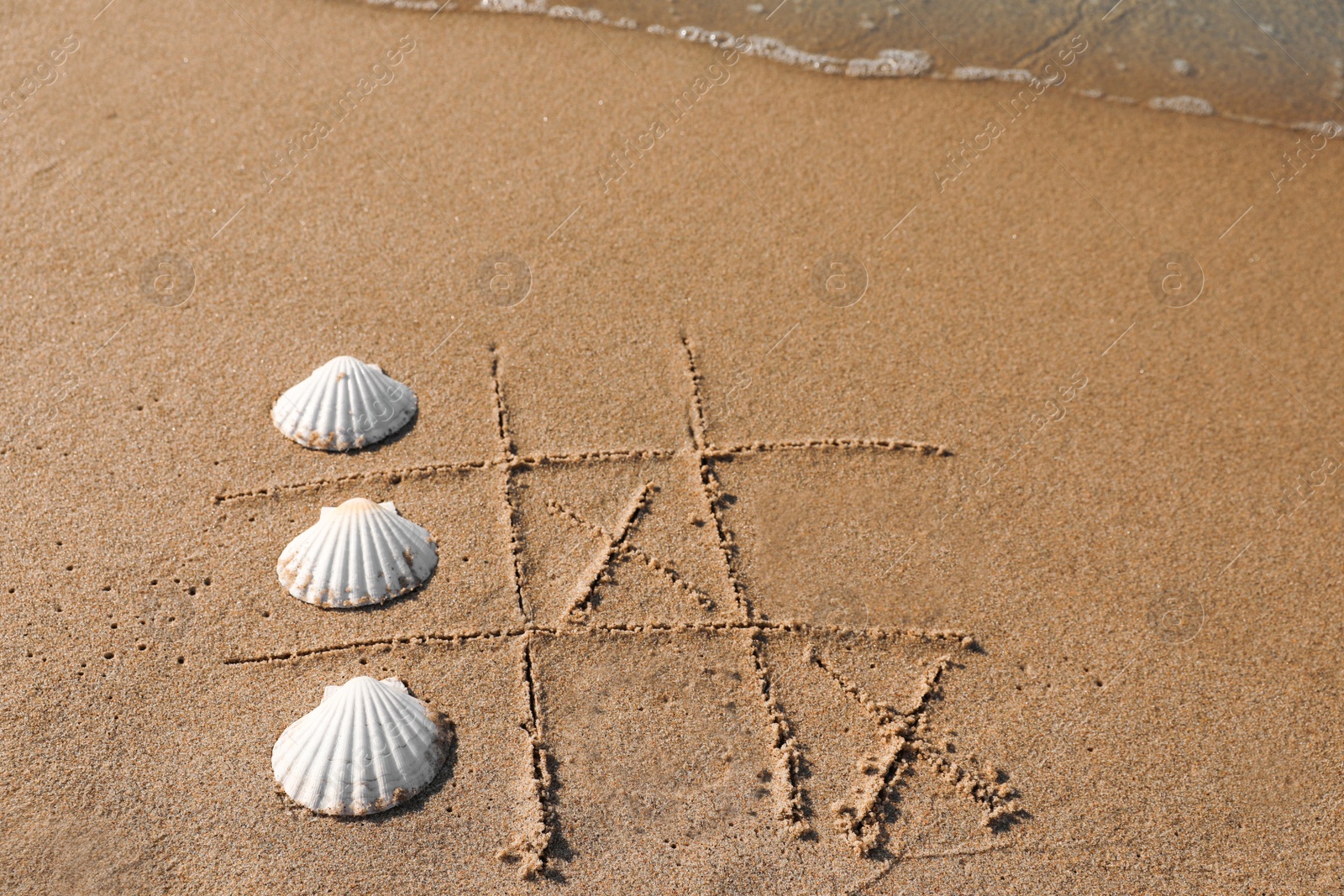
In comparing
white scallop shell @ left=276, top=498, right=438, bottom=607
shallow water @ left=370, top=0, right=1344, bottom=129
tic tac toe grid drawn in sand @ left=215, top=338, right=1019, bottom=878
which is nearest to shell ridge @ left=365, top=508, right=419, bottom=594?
white scallop shell @ left=276, top=498, right=438, bottom=607

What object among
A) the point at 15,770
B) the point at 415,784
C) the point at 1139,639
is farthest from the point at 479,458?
the point at 1139,639

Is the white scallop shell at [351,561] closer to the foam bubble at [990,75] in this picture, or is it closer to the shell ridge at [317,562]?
the shell ridge at [317,562]

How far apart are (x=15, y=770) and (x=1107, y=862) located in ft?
17.0

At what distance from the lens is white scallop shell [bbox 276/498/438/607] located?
5672mm

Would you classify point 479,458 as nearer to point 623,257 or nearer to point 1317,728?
point 623,257

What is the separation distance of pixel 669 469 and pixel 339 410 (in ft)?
6.63

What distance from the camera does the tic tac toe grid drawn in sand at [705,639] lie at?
5094mm

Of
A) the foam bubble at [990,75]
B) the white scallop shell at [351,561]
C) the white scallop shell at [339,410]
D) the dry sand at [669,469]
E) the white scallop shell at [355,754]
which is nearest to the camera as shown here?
the white scallop shell at [355,754]

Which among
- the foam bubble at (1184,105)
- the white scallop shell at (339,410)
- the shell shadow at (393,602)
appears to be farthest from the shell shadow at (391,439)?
the foam bubble at (1184,105)

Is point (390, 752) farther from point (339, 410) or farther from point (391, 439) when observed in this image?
point (339, 410)

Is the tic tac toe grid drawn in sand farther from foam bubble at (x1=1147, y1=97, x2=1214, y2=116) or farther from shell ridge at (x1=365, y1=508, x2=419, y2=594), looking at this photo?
foam bubble at (x1=1147, y1=97, x2=1214, y2=116)

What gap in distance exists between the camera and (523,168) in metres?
8.51

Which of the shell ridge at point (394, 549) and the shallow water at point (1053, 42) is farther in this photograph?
the shallow water at point (1053, 42)

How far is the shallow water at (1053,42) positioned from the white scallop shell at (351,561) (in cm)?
645
